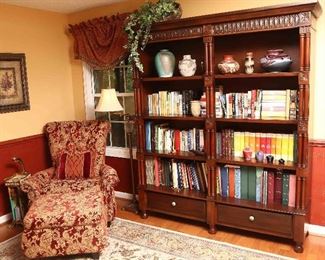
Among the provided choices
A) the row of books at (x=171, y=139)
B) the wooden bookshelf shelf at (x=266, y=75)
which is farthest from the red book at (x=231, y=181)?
the wooden bookshelf shelf at (x=266, y=75)

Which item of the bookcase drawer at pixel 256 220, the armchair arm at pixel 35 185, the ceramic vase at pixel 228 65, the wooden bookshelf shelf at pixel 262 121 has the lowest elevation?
the bookcase drawer at pixel 256 220

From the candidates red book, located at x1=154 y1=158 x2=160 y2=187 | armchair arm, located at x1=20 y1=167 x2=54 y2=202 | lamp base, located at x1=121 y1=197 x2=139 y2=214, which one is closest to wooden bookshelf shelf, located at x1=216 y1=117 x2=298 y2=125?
red book, located at x1=154 y1=158 x2=160 y2=187

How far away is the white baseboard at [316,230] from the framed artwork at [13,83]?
311cm

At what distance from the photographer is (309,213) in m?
2.87

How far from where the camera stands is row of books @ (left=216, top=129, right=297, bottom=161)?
2.67m

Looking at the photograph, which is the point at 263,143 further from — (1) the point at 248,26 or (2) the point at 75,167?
(2) the point at 75,167

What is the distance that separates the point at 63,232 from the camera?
251 centimetres

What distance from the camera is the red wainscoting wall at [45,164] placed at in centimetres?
279

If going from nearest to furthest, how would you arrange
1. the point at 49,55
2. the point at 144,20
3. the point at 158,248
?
1. the point at 158,248
2. the point at 144,20
3. the point at 49,55

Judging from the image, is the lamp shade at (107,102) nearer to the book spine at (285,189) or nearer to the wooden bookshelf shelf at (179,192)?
the wooden bookshelf shelf at (179,192)

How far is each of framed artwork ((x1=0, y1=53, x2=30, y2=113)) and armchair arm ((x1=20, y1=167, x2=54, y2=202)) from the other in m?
0.83

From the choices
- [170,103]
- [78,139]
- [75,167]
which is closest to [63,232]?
[75,167]

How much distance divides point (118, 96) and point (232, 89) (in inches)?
57.2

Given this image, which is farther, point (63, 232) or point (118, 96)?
point (118, 96)
